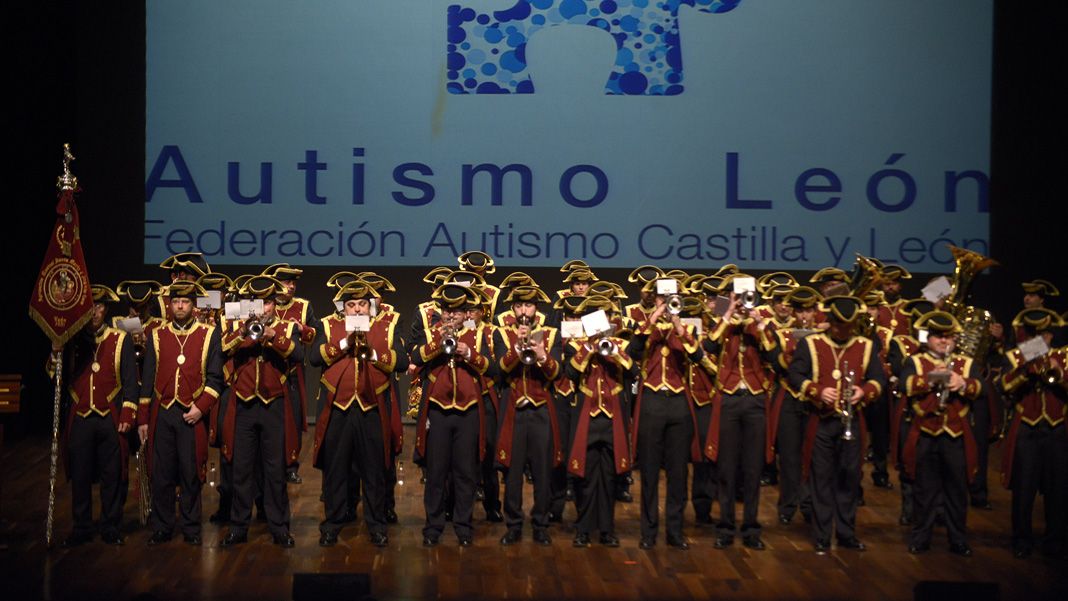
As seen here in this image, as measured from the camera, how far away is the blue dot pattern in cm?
1200

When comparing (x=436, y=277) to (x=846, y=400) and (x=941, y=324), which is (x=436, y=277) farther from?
(x=941, y=324)

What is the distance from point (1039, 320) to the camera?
26.6 feet

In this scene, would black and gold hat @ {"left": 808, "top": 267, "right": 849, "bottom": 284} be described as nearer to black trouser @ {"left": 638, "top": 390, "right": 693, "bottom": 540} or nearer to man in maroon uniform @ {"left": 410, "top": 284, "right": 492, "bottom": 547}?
black trouser @ {"left": 638, "top": 390, "right": 693, "bottom": 540}

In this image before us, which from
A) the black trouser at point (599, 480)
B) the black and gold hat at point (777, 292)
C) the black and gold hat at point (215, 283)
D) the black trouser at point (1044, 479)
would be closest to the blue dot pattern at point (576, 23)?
the black and gold hat at point (777, 292)

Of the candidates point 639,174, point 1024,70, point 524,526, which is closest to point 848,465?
point 524,526

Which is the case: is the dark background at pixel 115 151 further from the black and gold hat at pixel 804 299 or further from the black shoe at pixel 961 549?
the black shoe at pixel 961 549

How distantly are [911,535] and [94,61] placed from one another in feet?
29.5

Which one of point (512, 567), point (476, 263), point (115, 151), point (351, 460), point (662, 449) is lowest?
point (512, 567)

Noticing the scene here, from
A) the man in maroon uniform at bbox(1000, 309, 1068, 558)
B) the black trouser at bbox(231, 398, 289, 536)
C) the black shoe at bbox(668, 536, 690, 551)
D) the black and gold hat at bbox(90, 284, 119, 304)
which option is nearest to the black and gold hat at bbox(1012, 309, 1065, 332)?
the man in maroon uniform at bbox(1000, 309, 1068, 558)

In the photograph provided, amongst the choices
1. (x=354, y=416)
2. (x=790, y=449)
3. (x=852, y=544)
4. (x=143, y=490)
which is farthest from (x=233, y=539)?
(x=852, y=544)

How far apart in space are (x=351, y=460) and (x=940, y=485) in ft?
12.3

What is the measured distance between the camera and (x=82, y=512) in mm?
7934

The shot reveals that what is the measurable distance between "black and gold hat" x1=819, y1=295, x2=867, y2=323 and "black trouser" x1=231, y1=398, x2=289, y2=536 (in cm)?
352

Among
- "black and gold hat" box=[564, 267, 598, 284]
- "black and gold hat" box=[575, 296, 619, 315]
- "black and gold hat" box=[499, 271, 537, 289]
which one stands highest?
"black and gold hat" box=[564, 267, 598, 284]
